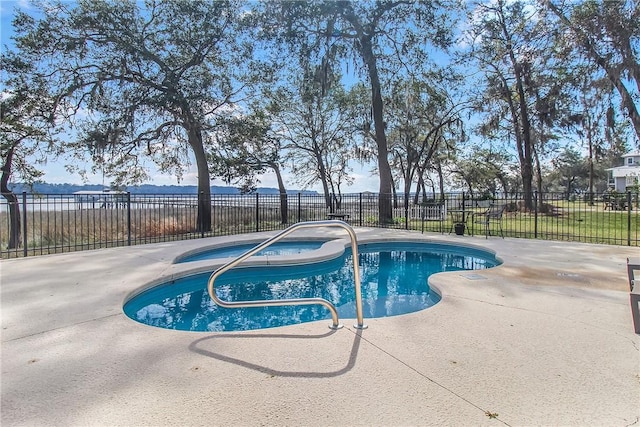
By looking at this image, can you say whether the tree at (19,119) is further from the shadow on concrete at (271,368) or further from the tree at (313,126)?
the shadow on concrete at (271,368)

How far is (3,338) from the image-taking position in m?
2.62

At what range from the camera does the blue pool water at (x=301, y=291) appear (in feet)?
13.0

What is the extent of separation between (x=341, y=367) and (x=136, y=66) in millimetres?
12334

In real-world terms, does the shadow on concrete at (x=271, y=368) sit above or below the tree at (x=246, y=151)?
below

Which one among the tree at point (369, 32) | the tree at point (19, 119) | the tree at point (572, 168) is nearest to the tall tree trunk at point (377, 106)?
the tree at point (369, 32)

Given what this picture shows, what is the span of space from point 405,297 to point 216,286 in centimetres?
303

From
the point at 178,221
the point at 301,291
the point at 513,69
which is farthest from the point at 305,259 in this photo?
the point at 513,69

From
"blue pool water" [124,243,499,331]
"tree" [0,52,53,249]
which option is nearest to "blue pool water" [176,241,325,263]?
"blue pool water" [124,243,499,331]

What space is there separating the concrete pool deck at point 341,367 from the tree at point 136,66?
26.8ft

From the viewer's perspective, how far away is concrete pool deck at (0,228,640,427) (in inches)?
66.1

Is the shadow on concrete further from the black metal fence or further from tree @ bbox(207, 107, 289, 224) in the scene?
tree @ bbox(207, 107, 289, 224)

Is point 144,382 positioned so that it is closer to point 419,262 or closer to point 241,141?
point 419,262

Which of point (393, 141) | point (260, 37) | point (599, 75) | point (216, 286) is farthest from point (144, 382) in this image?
point (393, 141)

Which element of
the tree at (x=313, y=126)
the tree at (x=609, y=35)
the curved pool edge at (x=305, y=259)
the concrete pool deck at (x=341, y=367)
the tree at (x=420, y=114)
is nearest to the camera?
the concrete pool deck at (x=341, y=367)
